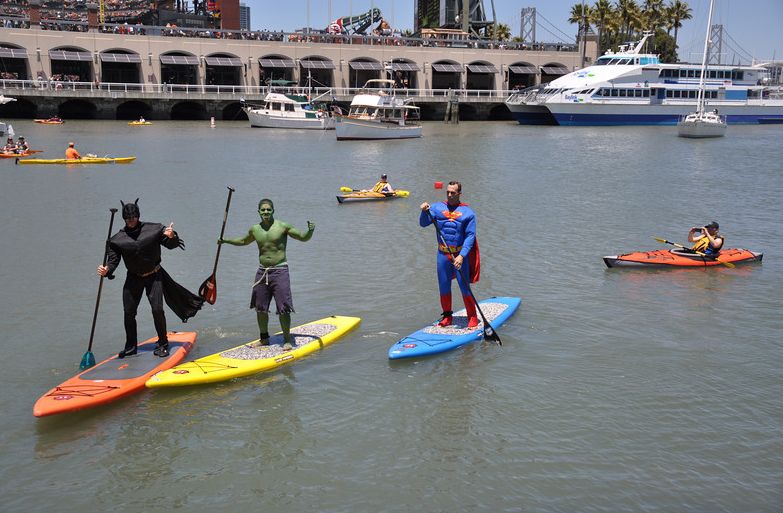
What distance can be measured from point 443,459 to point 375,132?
44.9m

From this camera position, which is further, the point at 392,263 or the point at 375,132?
the point at 375,132

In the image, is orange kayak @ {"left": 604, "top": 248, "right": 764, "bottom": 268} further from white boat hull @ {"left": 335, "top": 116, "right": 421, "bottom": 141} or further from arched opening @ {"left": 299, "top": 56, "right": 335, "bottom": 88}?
arched opening @ {"left": 299, "top": 56, "right": 335, "bottom": 88}

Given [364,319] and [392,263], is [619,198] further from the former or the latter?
[364,319]

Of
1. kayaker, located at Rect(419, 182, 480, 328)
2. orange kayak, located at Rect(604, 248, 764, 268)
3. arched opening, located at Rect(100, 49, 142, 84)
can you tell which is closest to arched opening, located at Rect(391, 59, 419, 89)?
arched opening, located at Rect(100, 49, 142, 84)

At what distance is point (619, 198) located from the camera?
26.9 metres

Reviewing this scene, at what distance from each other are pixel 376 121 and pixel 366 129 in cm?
108

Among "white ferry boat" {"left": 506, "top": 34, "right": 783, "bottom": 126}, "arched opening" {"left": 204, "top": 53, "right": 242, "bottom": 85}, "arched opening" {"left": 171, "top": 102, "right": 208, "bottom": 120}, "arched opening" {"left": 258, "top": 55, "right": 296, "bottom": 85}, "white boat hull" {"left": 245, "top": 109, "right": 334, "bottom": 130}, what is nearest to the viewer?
"white boat hull" {"left": 245, "top": 109, "right": 334, "bottom": 130}

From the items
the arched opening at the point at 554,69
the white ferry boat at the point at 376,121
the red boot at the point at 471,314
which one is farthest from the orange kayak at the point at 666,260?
the arched opening at the point at 554,69

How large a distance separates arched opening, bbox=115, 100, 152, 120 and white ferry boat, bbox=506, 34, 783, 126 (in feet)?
109

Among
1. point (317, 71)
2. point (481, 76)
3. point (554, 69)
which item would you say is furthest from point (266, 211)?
point (554, 69)

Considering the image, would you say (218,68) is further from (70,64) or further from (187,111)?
(70,64)

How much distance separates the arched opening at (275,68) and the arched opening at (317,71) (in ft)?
3.64

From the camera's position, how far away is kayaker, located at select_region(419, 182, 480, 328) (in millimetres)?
10536

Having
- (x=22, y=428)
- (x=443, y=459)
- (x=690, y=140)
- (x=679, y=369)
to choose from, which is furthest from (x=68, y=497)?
(x=690, y=140)
